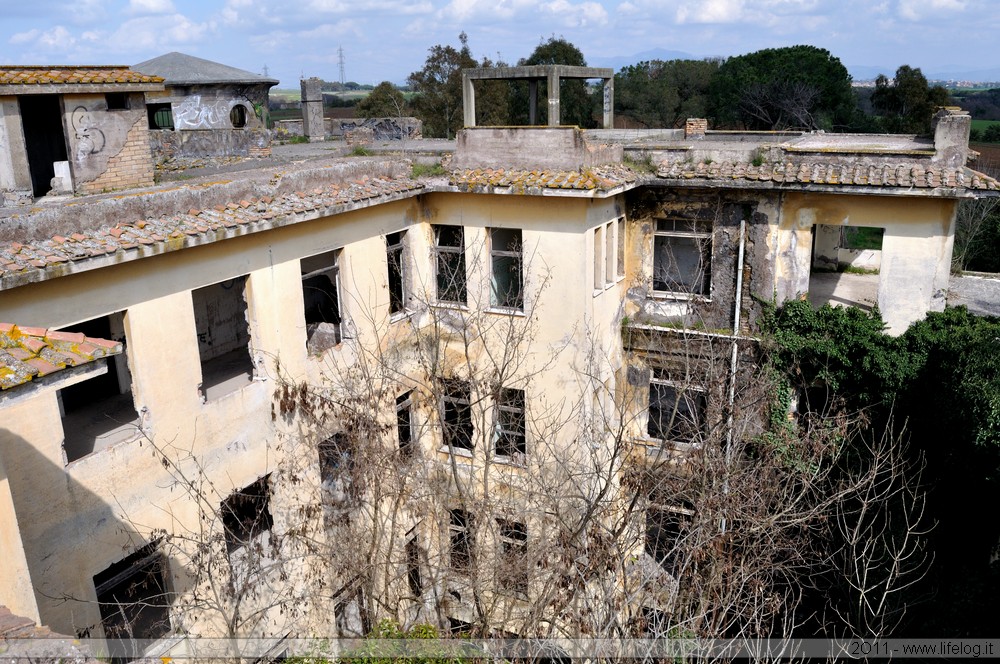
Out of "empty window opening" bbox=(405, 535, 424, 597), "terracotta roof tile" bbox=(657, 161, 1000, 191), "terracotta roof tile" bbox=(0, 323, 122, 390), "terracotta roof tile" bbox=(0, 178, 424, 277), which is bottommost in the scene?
"empty window opening" bbox=(405, 535, 424, 597)

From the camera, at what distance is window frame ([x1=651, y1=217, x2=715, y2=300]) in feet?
48.9

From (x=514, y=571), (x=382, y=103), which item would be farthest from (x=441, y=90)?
(x=514, y=571)

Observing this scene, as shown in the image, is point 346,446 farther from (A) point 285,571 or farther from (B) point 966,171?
(B) point 966,171

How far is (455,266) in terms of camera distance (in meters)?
15.7

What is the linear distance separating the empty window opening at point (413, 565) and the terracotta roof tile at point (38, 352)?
7.07 m

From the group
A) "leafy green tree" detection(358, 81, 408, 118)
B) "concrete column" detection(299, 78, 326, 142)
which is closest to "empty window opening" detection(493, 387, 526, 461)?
"concrete column" detection(299, 78, 326, 142)

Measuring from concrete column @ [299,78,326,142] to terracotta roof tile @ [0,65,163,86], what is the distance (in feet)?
36.5

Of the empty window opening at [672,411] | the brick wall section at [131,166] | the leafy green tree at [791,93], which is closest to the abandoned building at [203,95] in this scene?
the brick wall section at [131,166]

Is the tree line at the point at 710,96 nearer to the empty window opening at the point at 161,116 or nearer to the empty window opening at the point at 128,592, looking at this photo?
the empty window opening at the point at 161,116

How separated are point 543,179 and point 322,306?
→ 755cm

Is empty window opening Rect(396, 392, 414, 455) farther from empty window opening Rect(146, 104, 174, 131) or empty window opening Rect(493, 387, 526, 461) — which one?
empty window opening Rect(146, 104, 174, 131)

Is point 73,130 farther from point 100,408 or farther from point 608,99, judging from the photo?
point 608,99

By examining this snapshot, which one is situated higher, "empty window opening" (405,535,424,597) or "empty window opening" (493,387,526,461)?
"empty window opening" (493,387,526,461)

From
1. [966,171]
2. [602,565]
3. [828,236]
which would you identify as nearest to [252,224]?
[602,565]
